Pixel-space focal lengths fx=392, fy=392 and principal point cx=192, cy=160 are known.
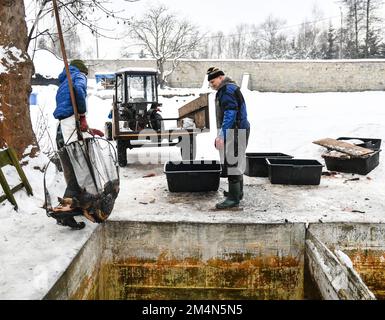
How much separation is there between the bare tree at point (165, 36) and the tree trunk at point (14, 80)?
26285mm

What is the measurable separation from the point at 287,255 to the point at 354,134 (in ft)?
25.0

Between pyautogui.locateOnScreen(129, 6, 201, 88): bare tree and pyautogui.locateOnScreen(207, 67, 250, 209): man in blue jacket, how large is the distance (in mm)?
27063

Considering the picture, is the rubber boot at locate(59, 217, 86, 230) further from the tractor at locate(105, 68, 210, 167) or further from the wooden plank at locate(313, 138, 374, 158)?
the wooden plank at locate(313, 138, 374, 158)

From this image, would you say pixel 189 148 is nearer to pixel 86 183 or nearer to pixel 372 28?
pixel 86 183

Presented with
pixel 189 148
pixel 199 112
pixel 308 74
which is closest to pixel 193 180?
Result: pixel 199 112

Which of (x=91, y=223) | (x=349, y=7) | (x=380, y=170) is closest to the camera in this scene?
(x=91, y=223)

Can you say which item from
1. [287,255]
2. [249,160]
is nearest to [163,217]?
[287,255]

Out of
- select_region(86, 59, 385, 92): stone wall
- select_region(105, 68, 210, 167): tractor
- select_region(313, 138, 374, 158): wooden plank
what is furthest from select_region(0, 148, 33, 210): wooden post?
select_region(86, 59, 385, 92): stone wall

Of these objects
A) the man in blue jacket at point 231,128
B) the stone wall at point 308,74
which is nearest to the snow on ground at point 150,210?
the man in blue jacket at point 231,128

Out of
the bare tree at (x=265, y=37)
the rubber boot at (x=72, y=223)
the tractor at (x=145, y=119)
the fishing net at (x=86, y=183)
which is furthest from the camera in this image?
the bare tree at (x=265, y=37)

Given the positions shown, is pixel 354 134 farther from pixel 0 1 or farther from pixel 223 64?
pixel 223 64

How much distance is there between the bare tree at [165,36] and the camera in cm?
3281

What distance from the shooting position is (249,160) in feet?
23.0

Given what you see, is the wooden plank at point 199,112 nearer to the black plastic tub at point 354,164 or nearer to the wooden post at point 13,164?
the black plastic tub at point 354,164
